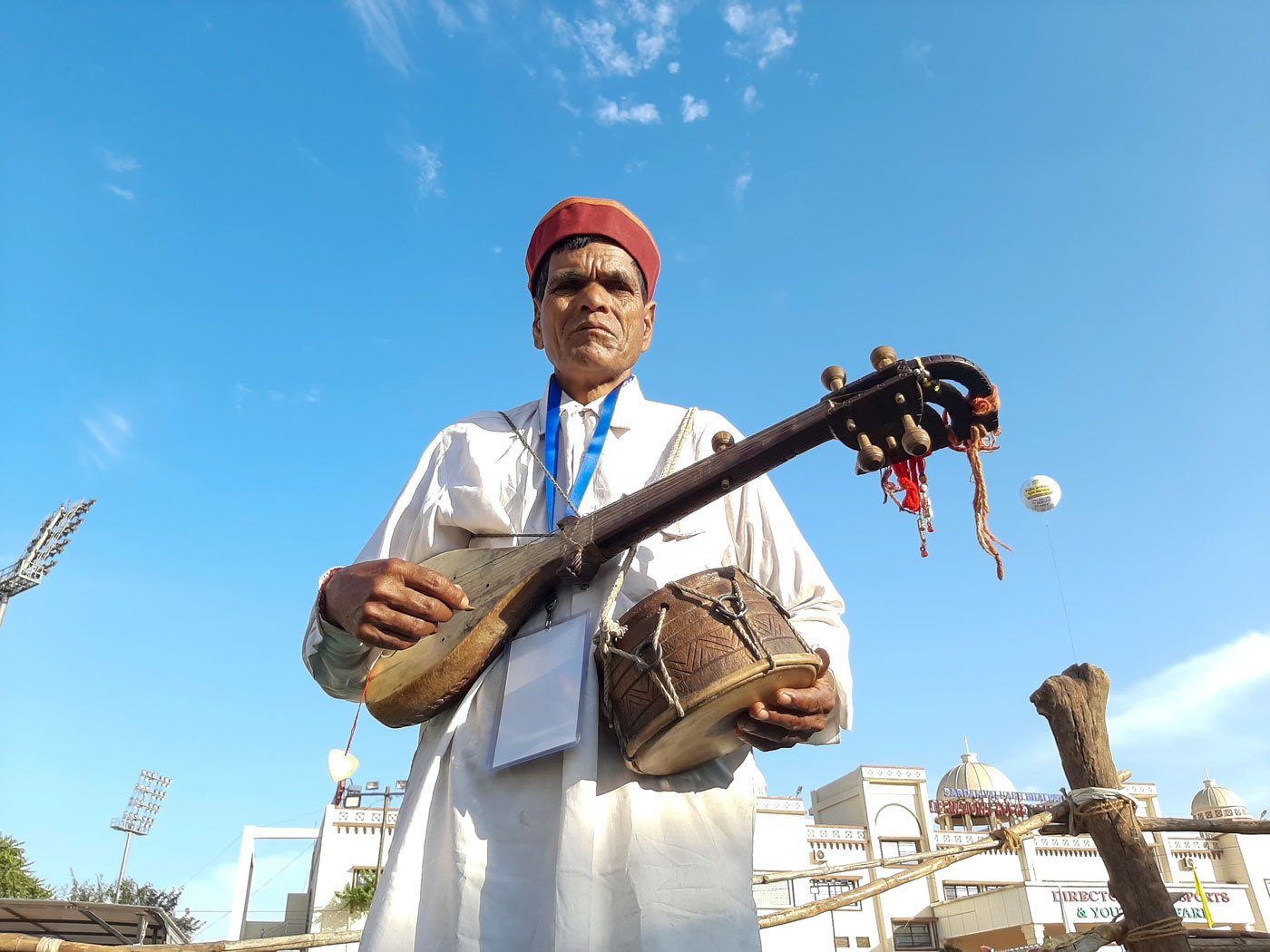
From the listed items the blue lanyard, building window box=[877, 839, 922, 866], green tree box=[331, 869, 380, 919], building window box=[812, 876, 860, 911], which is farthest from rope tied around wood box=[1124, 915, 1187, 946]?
building window box=[877, 839, 922, 866]

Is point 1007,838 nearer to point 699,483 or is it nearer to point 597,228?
point 699,483

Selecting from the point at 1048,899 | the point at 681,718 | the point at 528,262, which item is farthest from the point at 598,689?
the point at 1048,899

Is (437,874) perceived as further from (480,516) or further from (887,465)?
(887,465)

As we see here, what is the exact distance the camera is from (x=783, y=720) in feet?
6.14

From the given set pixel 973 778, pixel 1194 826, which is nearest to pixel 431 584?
pixel 1194 826

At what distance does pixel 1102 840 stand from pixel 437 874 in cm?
281

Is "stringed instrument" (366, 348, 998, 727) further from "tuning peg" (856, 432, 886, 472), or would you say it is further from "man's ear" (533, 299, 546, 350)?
"man's ear" (533, 299, 546, 350)

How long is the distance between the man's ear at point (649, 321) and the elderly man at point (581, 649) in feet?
0.04

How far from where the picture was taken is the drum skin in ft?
5.93

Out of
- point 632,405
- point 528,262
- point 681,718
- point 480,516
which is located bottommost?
point 681,718

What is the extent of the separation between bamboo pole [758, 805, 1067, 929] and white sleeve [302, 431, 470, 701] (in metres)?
1.88

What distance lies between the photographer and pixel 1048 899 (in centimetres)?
2612

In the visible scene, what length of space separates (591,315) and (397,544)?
2.66 ft

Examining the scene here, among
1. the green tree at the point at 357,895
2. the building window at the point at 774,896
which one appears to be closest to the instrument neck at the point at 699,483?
the green tree at the point at 357,895
